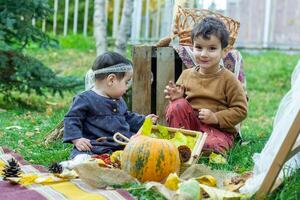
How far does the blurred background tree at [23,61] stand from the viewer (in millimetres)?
8898

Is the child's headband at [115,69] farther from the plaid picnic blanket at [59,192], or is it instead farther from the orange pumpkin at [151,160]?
the plaid picnic blanket at [59,192]

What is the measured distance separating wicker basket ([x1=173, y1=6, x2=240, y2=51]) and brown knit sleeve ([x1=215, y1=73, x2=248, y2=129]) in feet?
2.22

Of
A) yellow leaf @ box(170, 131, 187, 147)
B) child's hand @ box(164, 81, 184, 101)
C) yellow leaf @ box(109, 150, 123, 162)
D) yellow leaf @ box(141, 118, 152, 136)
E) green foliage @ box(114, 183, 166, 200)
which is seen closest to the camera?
green foliage @ box(114, 183, 166, 200)

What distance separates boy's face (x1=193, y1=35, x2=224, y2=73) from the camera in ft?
18.6

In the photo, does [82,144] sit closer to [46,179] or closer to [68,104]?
[46,179]

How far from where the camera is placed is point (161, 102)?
6738 millimetres

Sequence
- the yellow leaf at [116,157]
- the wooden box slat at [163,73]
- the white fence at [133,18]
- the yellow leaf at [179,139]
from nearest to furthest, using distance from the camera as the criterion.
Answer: the yellow leaf at [116,157] → the yellow leaf at [179,139] → the wooden box slat at [163,73] → the white fence at [133,18]

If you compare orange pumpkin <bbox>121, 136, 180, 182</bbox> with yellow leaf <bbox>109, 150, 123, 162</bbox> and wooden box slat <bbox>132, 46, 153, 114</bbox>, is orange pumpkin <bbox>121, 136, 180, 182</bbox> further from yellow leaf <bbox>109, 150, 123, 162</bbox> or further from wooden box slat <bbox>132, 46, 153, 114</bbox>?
wooden box slat <bbox>132, 46, 153, 114</bbox>

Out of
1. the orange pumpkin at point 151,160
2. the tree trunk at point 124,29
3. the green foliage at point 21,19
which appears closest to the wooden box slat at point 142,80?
the orange pumpkin at point 151,160

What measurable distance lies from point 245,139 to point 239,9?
8.72 meters

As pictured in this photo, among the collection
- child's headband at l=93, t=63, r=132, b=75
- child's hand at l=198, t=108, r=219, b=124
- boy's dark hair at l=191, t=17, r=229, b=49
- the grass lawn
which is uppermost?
boy's dark hair at l=191, t=17, r=229, b=49

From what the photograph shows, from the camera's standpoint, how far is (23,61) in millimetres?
9008

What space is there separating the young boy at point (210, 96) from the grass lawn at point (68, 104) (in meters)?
0.24

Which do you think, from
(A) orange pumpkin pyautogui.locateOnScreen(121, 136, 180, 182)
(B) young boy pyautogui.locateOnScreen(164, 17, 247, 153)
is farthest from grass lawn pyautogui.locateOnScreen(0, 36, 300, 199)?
(A) orange pumpkin pyautogui.locateOnScreen(121, 136, 180, 182)
